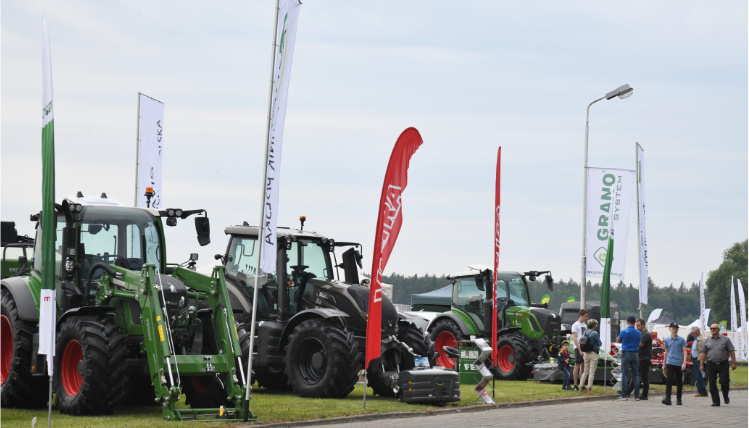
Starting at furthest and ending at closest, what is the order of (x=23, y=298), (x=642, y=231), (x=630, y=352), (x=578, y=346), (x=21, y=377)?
1. (x=642, y=231)
2. (x=578, y=346)
3. (x=630, y=352)
4. (x=23, y=298)
5. (x=21, y=377)

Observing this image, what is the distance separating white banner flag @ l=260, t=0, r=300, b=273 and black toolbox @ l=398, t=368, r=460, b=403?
3677 mm

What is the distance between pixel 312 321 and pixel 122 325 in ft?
13.2

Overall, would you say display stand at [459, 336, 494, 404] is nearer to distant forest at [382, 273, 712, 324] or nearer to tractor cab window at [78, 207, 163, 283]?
tractor cab window at [78, 207, 163, 283]

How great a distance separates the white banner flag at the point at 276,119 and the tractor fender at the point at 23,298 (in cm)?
345

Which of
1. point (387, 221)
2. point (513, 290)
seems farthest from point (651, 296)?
point (387, 221)

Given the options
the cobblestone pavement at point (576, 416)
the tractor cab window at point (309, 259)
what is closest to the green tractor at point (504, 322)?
the cobblestone pavement at point (576, 416)

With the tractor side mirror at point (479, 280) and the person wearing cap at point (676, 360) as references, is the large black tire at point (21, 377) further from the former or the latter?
the tractor side mirror at point (479, 280)

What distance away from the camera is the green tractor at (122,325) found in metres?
12.6

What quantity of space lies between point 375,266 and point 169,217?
10.2 feet

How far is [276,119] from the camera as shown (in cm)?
1296

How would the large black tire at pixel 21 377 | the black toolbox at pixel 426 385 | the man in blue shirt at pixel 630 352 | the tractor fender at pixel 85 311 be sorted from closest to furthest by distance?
the tractor fender at pixel 85 311
the large black tire at pixel 21 377
the black toolbox at pixel 426 385
the man in blue shirt at pixel 630 352

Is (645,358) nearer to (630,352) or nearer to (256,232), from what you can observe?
(630,352)

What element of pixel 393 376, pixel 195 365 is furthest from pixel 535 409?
pixel 195 365

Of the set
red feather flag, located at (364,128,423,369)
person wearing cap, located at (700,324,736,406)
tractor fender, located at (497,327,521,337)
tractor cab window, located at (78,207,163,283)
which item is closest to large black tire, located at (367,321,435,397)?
red feather flag, located at (364,128,423,369)
